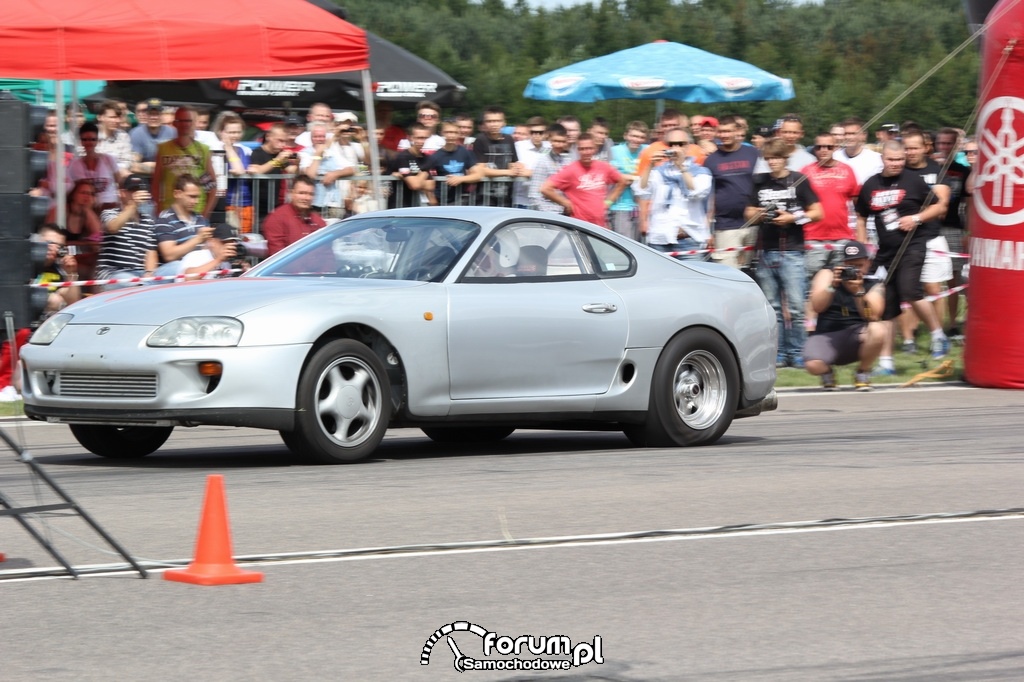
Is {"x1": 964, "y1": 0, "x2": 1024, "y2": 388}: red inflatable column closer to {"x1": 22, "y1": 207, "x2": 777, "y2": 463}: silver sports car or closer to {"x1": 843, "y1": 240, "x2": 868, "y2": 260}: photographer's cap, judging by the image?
{"x1": 843, "y1": 240, "x2": 868, "y2": 260}: photographer's cap

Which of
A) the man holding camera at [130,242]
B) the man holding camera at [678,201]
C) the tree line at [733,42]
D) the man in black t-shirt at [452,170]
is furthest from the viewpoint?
the tree line at [733,42]

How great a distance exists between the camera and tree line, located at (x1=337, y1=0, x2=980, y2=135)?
63.2m

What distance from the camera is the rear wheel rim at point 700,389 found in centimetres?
1030

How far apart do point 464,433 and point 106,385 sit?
267 centimetres

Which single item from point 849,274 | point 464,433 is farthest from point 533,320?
point 849,274

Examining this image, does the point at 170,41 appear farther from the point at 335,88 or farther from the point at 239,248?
the point at 335,88

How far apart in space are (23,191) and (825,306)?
906 cm

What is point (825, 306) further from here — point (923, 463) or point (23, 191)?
point (23, 191)

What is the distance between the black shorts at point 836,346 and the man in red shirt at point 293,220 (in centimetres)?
421

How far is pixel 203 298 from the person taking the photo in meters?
8.93

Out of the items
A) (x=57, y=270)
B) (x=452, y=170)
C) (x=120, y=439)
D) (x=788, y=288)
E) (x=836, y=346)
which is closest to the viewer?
(x=120, y=439)

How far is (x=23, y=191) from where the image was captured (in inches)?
241

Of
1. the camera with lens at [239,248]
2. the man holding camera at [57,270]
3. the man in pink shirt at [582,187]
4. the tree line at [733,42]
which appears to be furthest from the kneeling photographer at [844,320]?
the tree line at [733,42]

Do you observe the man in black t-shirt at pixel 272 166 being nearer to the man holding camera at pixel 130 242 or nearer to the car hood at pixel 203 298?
the man holding camera at pixel 130 242
